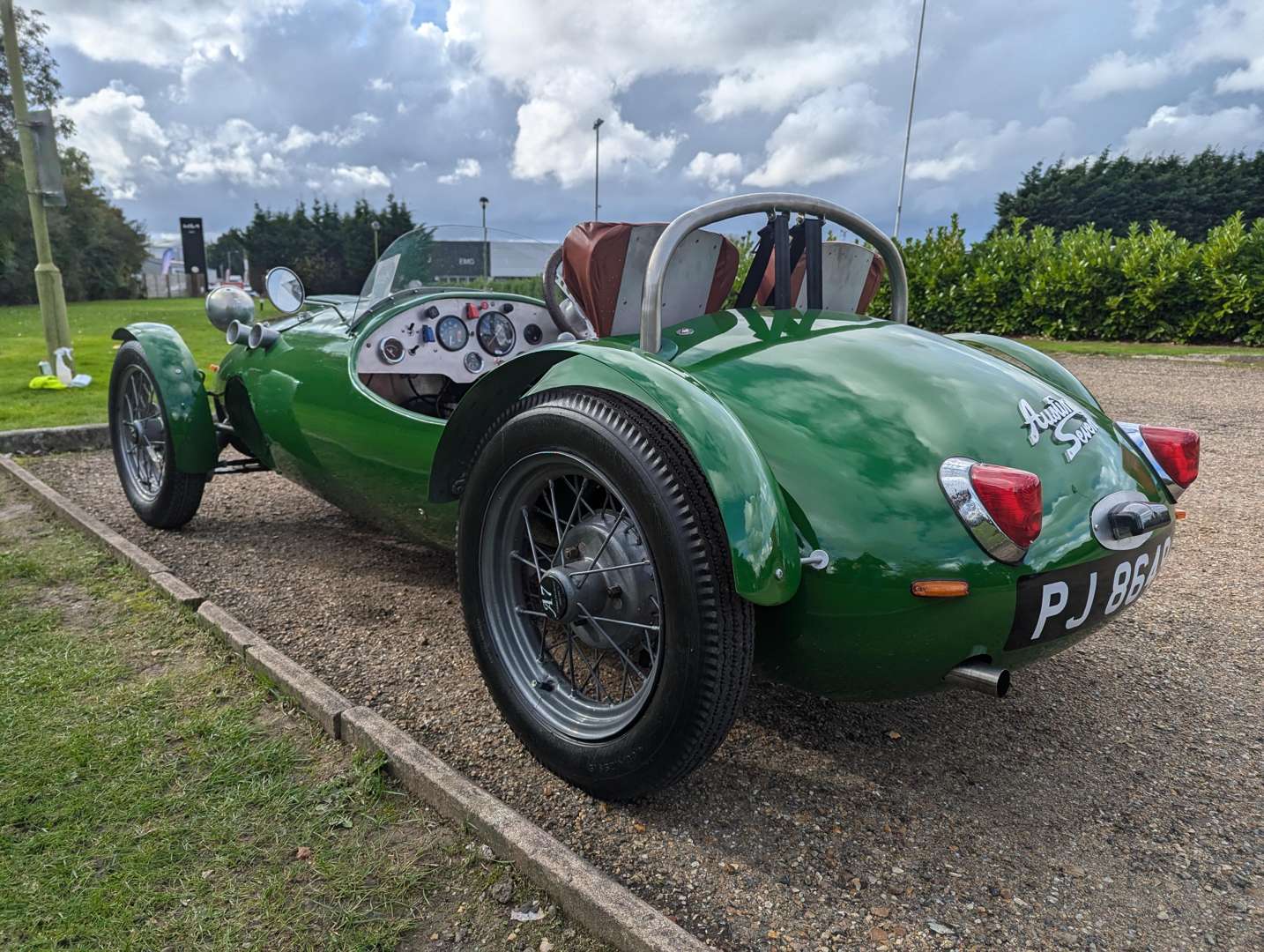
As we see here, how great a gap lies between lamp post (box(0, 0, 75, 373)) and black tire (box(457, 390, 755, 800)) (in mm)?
8252

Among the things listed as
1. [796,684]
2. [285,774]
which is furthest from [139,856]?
[796,684]

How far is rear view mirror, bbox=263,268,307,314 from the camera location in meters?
3.90

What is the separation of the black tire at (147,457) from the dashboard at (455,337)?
1315mm

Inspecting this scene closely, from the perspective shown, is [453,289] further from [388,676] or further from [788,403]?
[788,403]

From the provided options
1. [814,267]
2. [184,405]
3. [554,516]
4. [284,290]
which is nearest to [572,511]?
[554,516]

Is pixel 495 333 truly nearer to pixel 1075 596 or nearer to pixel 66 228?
pixel 1075 596

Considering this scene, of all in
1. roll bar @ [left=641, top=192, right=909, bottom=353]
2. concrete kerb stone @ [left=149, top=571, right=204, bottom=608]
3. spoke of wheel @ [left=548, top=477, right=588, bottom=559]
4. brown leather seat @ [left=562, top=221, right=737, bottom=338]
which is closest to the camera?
spoke of wheel @ [left=548, top=477, right=588, bottom=559]

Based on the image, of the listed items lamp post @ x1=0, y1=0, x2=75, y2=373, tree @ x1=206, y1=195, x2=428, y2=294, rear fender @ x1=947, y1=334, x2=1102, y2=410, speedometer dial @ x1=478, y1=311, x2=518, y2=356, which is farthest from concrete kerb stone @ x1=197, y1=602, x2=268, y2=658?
tree @ x1=206, y1=195, x2=428, y2=294

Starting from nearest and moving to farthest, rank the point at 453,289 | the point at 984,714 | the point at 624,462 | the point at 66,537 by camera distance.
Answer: the point at 624,462 < the point at 984,714 < the point at 453,289 < the point at 66,537

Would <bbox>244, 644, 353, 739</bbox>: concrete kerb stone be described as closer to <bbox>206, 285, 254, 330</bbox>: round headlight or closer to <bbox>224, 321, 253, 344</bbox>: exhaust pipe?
<bbox>224, 321, 253, 344</bbox>: exhaust pipe

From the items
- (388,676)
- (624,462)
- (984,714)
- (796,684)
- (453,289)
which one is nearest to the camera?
(624,462)

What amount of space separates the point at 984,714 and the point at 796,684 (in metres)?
0.95

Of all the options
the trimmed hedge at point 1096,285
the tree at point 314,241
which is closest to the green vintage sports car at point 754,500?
the trimmed hedge at point 1096,285

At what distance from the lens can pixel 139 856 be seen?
76.6 inches
